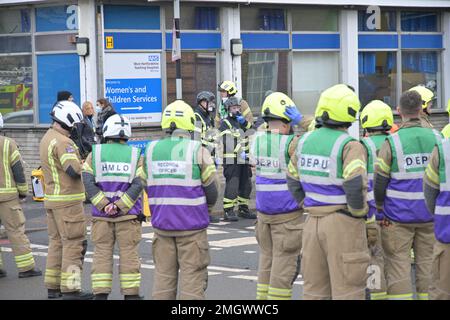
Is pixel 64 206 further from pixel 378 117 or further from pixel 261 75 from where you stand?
pixel 261 75

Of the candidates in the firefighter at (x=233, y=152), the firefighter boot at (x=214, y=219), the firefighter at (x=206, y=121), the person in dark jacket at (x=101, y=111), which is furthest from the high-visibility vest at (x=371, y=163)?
the person in dark jacket at (x=101, y=111)

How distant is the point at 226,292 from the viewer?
34.6 feet

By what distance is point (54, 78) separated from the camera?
20.5 metres

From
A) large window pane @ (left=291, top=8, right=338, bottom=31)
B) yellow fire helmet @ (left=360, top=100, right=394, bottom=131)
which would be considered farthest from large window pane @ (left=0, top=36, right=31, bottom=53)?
yellow fire helmet @ (left=360, top=100, right=394, bottom=131)

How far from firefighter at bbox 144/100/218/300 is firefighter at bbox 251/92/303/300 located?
65cm

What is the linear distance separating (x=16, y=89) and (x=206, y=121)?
6.24 meters

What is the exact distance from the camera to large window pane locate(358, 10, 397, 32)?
969 inches

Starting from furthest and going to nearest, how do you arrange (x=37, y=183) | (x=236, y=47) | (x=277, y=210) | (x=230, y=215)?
1. (x=236, y=47)
2. (x=37, y=183)
3. (x=230, y=215)
4. (x=277, y=210)

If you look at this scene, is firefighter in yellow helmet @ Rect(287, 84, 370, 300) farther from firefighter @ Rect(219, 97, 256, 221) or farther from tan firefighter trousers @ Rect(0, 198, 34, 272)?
firefighter @ Rect(219, 97, 256, 221)

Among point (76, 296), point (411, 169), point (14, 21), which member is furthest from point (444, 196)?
point (14, 21)

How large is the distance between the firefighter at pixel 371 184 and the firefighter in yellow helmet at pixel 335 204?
1.36 ft

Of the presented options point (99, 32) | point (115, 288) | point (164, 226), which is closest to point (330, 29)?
point (99, 32)

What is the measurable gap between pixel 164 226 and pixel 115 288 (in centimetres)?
283
